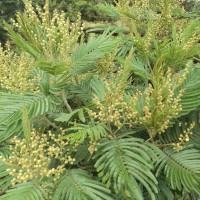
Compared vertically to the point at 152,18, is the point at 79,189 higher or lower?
lower

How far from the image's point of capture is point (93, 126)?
1465 mm

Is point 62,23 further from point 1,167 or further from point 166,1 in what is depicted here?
point 166,1

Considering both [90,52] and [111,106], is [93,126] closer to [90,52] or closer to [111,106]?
[111,106]

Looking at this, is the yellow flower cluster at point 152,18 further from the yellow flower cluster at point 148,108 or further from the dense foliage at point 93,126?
the yellow flower cluster at point 148,108

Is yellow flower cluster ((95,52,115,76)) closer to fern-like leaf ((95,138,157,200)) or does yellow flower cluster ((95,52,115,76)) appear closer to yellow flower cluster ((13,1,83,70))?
yellow flower cluster ((13,1,83,70))

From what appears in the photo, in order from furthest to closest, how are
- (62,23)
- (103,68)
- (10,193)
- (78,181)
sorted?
(103,68) < (62,23) < (78,181) < (10,193)

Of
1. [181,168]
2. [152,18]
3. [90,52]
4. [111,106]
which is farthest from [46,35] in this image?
[152,18]

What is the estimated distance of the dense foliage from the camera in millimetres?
1341

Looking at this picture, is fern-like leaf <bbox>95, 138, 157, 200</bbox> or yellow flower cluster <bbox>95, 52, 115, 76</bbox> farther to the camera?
yellow flower cluster <bbox>95, 52, 115, 76</bbox>

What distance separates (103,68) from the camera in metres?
1.96

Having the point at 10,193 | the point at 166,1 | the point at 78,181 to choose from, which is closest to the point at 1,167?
the point at 10,193

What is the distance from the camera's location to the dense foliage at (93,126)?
4.40ft

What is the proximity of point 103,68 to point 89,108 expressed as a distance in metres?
0.44

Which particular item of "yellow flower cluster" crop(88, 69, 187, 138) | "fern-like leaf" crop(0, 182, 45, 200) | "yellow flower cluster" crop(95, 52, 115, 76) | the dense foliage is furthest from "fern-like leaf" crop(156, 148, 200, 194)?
"yellow flower cluster" crop(95, 52, 115, 76)
